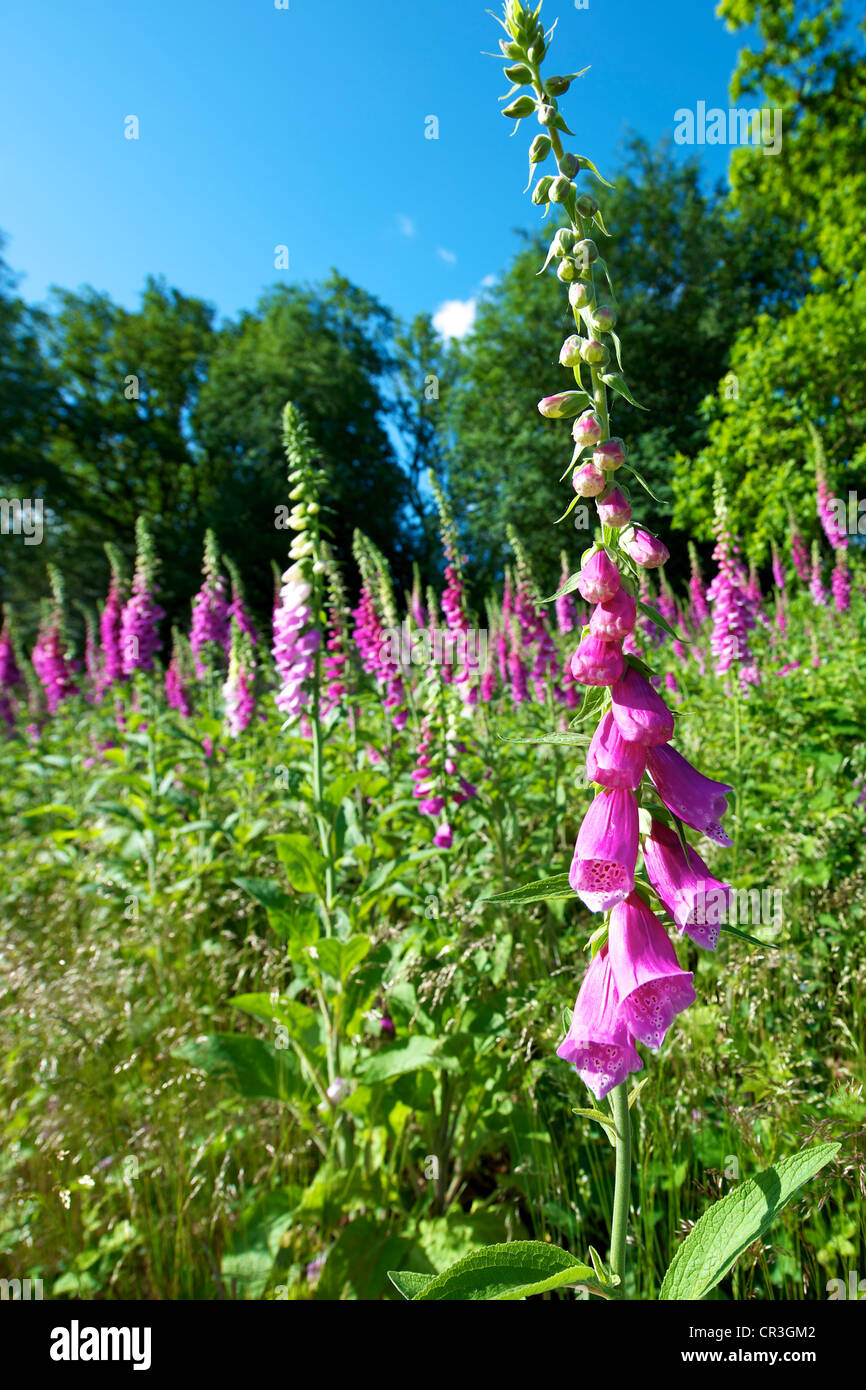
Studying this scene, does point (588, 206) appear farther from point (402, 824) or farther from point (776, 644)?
point (776, 644)

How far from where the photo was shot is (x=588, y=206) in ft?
3.56

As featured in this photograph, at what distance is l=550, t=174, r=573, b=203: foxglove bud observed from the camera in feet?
3.45

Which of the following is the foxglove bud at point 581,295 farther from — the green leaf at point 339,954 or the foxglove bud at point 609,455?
the green leaf at point 339,954

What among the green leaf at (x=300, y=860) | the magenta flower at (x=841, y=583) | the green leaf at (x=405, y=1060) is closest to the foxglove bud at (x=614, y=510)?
the green leaf at (x=405, y=1060)

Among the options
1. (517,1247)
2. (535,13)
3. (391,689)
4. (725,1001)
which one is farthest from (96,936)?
(535,13)

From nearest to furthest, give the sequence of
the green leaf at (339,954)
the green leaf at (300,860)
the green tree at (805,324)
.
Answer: the green leaf at (339,954), the green leaf at (300,860), the green tree at (805,324)

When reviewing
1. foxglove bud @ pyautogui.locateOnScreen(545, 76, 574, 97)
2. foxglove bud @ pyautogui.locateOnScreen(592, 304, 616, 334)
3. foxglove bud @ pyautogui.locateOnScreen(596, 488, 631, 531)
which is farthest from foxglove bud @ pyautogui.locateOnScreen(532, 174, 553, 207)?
foxglove bud @ pyautogui.locateOnScreen(596, 488, 631, 531)

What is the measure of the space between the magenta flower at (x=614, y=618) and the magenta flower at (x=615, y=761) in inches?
5.1

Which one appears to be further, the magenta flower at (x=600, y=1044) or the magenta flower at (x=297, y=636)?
the magenta flower at (x=297, y=636)

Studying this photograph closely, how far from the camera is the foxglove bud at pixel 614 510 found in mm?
1059

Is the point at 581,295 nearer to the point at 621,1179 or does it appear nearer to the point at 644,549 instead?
the point at 644,549

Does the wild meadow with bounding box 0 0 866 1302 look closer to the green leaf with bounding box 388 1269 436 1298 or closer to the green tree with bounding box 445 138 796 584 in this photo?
the green leaf with bounding box 388 1269 436 1298

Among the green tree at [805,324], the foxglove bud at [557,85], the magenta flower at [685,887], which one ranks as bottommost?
the magenta flower at [685,887]

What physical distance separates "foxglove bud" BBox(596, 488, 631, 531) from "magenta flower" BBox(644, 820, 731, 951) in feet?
1.56
